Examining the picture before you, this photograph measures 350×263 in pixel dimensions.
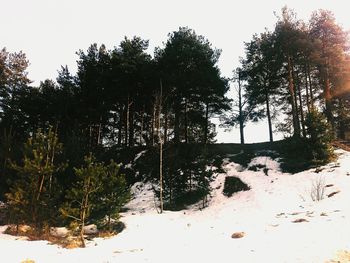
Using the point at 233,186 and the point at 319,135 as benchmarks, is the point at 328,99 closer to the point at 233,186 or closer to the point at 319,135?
the point at 319,135

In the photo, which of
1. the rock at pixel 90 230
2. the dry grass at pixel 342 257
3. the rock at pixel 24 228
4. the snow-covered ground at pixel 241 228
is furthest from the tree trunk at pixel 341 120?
the rock at pixel 24 228

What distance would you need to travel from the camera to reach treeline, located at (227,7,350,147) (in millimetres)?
33031

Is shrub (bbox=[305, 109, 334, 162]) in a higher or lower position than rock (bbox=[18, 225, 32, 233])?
higher

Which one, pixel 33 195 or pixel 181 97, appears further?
pixel 181 97

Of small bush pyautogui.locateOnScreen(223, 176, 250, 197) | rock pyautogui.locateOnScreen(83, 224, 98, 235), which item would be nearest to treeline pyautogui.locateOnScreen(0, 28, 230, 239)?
small bush pyautogui.locateOnScreen(223, 176, 250, 197)

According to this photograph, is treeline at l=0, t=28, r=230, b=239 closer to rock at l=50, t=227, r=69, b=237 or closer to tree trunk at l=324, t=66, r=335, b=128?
rock at l=50, t=227, r=69, b=237

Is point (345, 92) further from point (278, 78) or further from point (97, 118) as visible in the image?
point (97, 118)

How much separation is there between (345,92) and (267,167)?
13173 mm

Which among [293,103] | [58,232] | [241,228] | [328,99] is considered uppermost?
[328,99]

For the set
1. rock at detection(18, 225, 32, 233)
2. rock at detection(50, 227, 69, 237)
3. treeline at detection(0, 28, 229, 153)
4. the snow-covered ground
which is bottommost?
rock at detection(50, 227, 69, 237)

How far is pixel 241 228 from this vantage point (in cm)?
1728

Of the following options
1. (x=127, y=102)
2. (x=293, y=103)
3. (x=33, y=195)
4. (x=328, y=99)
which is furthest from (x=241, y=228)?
(x=127, y=102)

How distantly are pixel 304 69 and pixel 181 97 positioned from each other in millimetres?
14467

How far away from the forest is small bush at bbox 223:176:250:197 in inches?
79.3
